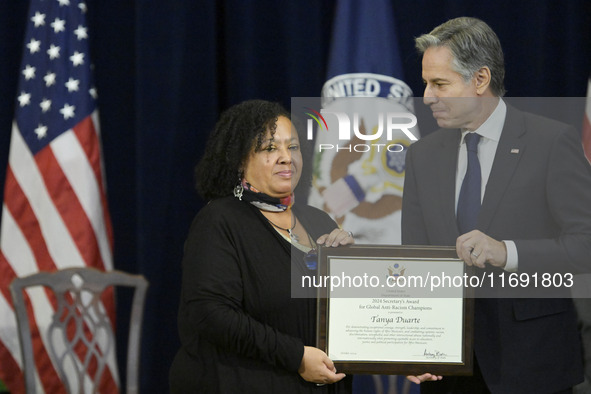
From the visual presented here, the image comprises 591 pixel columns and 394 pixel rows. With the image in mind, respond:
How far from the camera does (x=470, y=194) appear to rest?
189 cm

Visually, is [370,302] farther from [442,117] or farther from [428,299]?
[442,117]

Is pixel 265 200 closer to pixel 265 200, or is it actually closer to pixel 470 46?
pixel 265 200

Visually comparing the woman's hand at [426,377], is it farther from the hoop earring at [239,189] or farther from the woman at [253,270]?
the hoop earring at [239,189]

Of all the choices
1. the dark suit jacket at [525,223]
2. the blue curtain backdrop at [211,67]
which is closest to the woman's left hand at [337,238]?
the dark suit jacket at [525,223]

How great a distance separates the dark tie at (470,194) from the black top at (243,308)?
369mm

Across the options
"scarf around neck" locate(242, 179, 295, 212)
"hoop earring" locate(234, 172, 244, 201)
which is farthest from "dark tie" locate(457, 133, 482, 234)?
"hoop earring" locate(234, 172, 244, 201)

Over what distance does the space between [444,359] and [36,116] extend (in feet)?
7.51

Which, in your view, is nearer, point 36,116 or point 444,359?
point 444,359

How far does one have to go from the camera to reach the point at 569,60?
316 cm

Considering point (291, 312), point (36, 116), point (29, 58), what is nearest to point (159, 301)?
point (36, 116)

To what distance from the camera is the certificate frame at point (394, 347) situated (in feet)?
6.16

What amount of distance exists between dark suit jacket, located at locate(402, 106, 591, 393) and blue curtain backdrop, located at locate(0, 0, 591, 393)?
1.31 meters

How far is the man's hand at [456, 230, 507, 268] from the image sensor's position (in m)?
1.83
